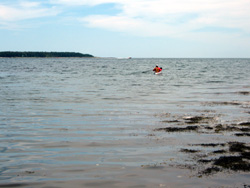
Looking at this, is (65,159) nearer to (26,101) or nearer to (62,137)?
(62,137)

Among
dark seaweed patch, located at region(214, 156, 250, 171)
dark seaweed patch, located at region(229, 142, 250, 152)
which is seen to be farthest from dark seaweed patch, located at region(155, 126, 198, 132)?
dark seaweed patch, located at region(214, 156, 250, 171)

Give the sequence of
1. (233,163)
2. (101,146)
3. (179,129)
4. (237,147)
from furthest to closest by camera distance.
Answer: (179,129) < (101,146) < (237,147) < (233,163)

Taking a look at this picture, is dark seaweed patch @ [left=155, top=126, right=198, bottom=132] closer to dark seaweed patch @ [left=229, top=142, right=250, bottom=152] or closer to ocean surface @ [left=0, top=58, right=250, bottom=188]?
ocean surface @ [left=0, top=58, right=250, bottom=188]

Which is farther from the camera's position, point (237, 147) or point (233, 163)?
point (237, 147)

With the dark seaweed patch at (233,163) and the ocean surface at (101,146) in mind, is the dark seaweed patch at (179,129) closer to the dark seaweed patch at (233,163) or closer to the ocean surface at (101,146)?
the ocean surface at (101,146)

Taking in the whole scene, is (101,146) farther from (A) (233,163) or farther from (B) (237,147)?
(B) (237,147)

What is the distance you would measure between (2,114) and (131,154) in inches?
307

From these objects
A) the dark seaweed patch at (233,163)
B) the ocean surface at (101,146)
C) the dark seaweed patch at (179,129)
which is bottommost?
the ocean surface at (101,146)

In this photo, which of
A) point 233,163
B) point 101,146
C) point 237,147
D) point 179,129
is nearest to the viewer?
point 233,163

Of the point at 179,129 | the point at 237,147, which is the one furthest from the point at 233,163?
the point at 179,129

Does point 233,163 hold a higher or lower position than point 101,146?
higher

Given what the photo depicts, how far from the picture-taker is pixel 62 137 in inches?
361

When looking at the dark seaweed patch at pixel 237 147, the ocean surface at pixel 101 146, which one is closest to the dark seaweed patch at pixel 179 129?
the ocean surface at pixel 101 146

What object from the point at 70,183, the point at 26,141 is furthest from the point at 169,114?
the point at 70,183
